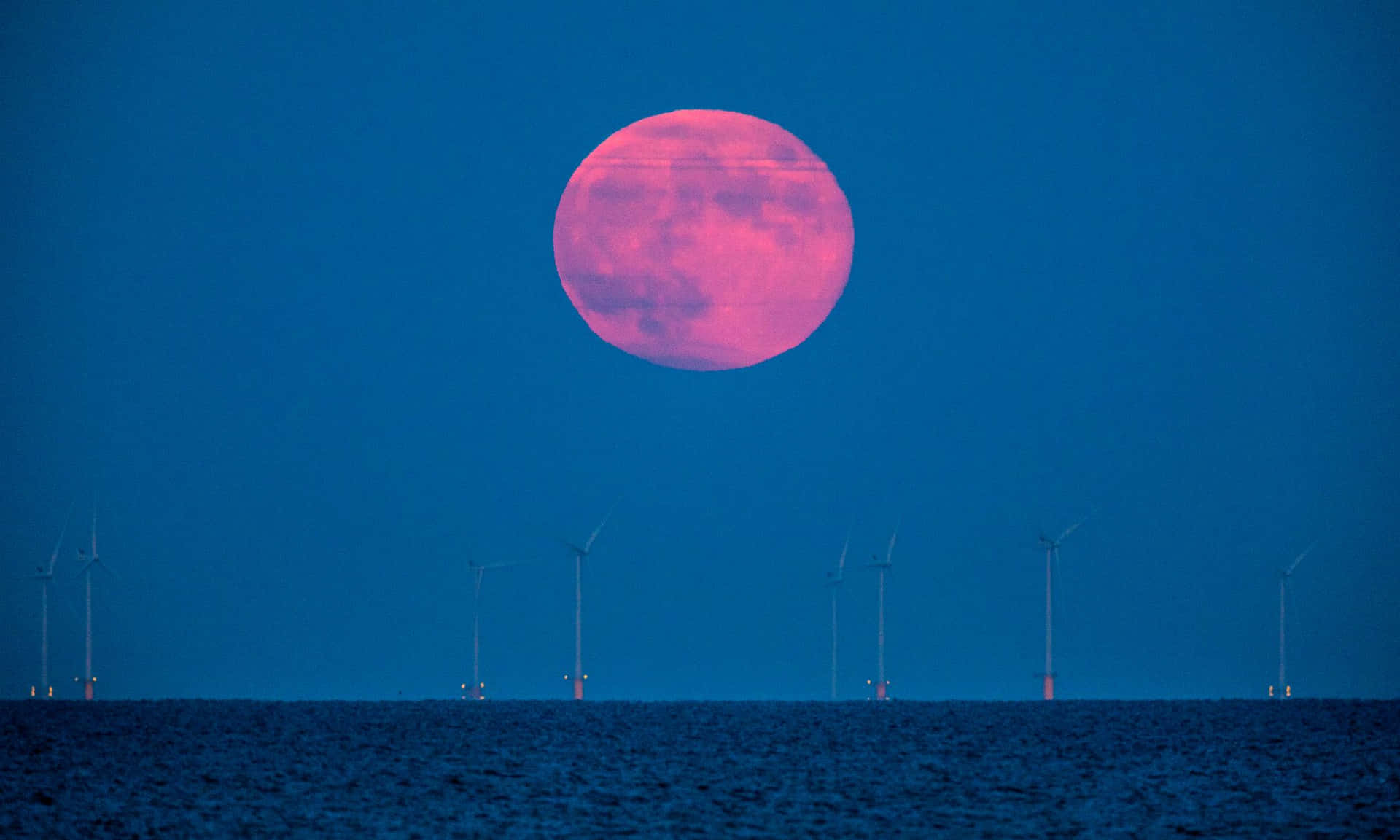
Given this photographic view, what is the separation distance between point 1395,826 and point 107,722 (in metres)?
41.6

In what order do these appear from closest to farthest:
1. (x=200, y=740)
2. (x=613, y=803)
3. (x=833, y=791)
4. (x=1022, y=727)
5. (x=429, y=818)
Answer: (x=429, y=818) → (x=613, y=803) → (x=833, y=791) → (x=200, y=740) → (x=1022, y=727)

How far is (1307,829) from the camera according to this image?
3206 centimetres

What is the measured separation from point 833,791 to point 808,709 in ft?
117

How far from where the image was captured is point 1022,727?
200ft

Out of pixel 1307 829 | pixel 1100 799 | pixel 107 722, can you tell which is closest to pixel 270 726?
pixel 107 722

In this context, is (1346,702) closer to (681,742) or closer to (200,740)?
(681,742)

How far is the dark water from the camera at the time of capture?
33219 mm

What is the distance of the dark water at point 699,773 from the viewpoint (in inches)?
1308

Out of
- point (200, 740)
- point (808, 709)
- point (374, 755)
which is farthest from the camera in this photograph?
point (808, 709)

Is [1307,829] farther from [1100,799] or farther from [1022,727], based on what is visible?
[1022,727]

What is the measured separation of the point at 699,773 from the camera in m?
44.3

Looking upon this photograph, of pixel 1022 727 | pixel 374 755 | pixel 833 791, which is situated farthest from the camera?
pixel 1022 727

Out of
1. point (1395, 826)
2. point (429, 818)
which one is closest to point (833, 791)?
point (429, 818)

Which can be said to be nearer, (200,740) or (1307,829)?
(1307,829)
